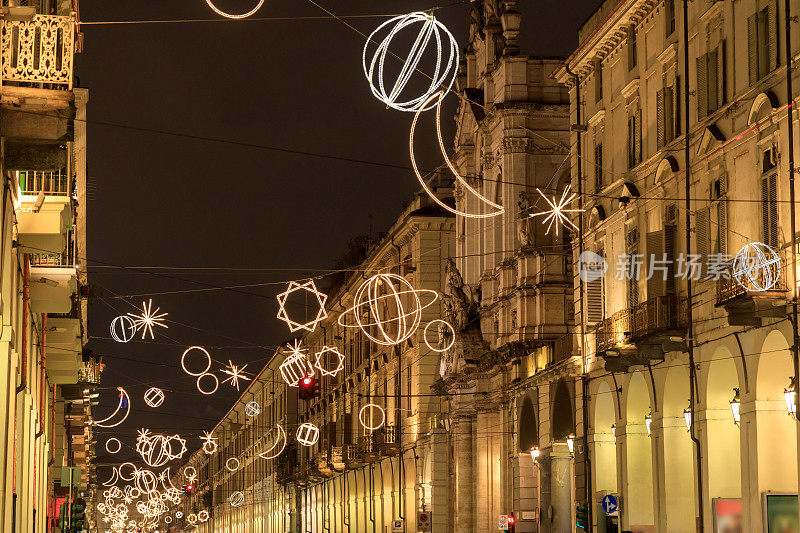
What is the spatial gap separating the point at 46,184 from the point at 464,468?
30.2 metres

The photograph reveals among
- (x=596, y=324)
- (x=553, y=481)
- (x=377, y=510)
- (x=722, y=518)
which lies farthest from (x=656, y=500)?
(x=377, y=510)

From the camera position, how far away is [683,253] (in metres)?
29.8

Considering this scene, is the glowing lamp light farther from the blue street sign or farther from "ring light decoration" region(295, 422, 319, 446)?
"ring light decoration" region(295, 422, 319, 446)

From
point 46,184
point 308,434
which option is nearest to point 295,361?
point 308,434

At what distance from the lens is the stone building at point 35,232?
50.9ft

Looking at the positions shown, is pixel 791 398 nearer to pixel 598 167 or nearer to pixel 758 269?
pixel 758 269

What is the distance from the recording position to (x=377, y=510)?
65.6m

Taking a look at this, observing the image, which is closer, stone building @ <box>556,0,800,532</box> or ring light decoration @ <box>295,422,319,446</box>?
stone building @ <box>556,0,800,532</box>

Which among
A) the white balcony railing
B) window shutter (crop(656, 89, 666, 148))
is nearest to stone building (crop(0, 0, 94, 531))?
the white balcony railing

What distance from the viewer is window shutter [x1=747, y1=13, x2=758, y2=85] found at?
2581cm

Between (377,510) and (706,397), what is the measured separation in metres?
39.2

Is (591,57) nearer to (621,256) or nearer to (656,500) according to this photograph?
(621,256)

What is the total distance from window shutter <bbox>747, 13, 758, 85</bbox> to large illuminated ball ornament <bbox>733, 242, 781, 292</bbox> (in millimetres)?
3351

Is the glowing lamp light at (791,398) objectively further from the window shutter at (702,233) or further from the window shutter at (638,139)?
the window shutter at (638,139)
